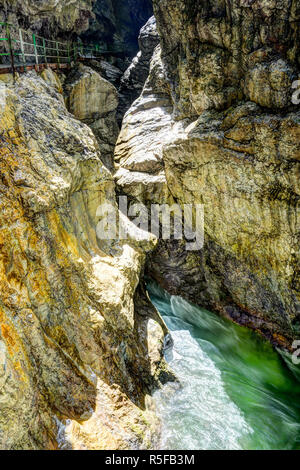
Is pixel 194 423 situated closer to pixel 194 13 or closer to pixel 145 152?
pixel 145 152

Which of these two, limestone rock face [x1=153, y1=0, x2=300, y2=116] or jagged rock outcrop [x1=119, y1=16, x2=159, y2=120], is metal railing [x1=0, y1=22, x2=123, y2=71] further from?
limestone rock face [x1=153, y1=0, x2=300, y2=116]

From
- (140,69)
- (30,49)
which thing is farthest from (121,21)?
(30,49)

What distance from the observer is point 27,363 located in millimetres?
5234

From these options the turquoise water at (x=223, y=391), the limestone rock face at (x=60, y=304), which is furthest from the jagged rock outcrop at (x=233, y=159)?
the limestone rock face at (x=60, y=304)

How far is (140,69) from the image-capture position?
16.1 m

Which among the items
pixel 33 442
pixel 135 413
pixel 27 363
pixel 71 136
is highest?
pixel 71 136

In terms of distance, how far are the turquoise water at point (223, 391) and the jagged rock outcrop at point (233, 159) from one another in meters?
0.73

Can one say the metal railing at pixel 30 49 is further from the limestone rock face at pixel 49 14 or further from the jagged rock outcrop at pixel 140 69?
the jagged rock outcrop at pixel 140 69

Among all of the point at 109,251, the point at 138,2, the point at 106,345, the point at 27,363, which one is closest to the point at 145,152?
the point at 109,251

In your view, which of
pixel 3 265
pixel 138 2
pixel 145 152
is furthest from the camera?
pixel 138 2

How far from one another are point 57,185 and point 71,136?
1.78 meters

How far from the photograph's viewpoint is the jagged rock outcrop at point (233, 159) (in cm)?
746

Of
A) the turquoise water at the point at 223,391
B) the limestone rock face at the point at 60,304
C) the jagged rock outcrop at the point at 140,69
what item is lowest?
the turquoise water at the point at 223,391

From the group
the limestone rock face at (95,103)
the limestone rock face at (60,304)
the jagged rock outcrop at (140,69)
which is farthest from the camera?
the jagged rock outcrop at (140,69)
